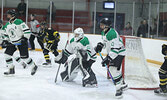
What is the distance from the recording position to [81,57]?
17.1ft

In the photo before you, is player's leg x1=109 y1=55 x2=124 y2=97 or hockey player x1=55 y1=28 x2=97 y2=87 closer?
player's leg x1=109 y1=55 x2=124 y2=97

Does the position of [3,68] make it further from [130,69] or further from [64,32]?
[64,32]

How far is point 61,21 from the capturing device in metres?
11.1

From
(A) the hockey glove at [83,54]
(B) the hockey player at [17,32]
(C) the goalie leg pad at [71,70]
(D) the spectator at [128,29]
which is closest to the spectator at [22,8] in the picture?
(D) the spectator at [128,29]

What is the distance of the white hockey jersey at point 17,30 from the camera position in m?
5.46

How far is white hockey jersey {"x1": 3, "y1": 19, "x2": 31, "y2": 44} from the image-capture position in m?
5.46

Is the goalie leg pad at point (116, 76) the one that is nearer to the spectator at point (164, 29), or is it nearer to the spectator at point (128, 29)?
the spectator at point (164, 29)

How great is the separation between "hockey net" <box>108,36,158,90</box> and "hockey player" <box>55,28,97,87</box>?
Result: 2.23 ft

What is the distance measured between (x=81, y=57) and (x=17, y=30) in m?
1.26

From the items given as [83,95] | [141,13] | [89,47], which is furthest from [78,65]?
[141,13]

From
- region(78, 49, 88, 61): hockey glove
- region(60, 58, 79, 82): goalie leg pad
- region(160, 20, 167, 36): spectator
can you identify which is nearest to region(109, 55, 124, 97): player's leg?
region(78, 49, 88, 61): hockey glove

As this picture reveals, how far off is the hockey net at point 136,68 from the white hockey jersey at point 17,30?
1.76m

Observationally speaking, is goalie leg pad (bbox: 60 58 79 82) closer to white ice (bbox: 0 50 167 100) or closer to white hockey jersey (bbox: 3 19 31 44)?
white ice (bbox: 0 50 167 100)

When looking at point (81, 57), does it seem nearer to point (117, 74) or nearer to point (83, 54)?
point (83, 54)
